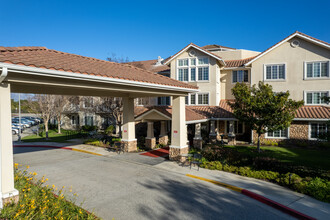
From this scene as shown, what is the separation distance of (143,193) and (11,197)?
458 centimetres

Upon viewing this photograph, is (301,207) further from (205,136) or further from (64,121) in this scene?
(64,121)

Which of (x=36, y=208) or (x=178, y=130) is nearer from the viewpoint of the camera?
(x=36, y=208)

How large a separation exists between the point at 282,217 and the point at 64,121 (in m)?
35.9

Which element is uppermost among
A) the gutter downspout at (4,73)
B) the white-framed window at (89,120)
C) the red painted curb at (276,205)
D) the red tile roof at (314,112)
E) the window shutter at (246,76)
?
the window shutter at (246,76)

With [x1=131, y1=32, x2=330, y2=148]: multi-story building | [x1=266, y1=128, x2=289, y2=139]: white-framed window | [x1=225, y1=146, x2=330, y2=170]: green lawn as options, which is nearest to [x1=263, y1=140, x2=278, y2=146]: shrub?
[x1=131, y1=32, x2=330, y2=148]: multi-story building

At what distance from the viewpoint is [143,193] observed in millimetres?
9227

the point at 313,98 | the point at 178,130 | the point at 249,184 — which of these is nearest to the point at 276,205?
the point at 249,184

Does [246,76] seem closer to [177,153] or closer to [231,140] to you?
[231,140]

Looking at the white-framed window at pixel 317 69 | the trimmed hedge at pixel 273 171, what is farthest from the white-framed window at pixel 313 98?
the trimmed hedge at pixel 273 171

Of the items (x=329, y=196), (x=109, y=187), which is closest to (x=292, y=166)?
(x=329, y=196)

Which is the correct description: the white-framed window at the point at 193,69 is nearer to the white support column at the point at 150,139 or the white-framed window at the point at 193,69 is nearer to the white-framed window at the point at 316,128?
the white support column at the point at 150,139

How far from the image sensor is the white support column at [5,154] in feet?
21.0

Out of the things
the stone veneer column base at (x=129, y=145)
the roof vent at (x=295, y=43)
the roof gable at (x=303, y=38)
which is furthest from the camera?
the roof vent at (x=295, y=43)

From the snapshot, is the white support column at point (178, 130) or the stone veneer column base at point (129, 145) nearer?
the white support column at point (178, 130)
